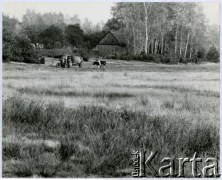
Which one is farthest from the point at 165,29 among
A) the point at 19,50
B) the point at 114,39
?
the point at 19,50

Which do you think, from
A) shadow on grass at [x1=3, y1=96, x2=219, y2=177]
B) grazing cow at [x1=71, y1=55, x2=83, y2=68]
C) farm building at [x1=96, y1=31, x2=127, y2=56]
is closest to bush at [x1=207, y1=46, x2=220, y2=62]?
shadow on grass at [x1=3, y1=96, x2=219, y2=177]

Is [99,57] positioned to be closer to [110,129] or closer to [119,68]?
[119,68]

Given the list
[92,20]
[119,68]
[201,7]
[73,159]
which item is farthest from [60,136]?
[201,7]

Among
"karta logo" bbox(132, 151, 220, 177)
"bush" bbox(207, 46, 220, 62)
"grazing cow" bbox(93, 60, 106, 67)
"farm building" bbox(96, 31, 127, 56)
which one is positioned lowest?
"karta logo" bbox(132, 151, 220, 177)

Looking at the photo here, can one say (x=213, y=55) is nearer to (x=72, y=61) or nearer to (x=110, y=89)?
(x=110, y=89)

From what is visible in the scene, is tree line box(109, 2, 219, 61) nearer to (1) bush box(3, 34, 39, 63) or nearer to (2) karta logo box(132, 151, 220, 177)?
(1) bush box(3, 34, 39, 63)

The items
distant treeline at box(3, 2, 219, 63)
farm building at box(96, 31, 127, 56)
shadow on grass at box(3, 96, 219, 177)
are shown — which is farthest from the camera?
farm building at box(96, 31, 127, 56)

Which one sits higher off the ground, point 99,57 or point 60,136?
point 99,57
